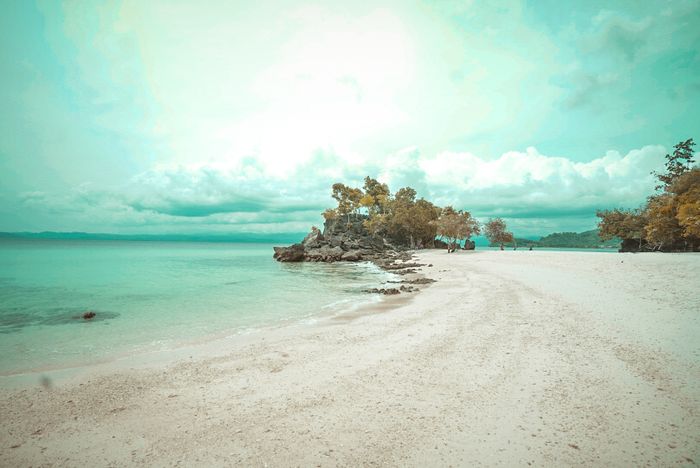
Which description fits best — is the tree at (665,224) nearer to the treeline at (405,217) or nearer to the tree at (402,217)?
the treeline at (405,217)

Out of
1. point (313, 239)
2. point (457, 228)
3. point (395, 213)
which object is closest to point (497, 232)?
point (457, 228)

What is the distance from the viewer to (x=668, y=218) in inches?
1483

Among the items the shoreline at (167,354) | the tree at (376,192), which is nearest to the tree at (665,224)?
the shoreline at (167,354)

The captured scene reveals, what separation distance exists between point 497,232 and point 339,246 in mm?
36426

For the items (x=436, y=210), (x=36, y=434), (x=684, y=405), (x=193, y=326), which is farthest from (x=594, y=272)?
(x=436, y=210)

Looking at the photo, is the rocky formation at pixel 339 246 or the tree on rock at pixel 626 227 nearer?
the tree on rock at pixel 626 227

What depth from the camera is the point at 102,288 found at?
24.2 meters

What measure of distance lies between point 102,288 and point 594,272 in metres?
36.9

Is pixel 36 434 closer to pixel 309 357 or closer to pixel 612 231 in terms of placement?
pixel 309 357

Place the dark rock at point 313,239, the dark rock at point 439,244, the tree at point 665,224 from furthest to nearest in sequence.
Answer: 1. the dark rock at point 439,244
2. the dark rock at point 313,239
3. the tree at point 665,224

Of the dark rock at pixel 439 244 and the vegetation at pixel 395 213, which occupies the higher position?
the vegetation at pixel 395 213

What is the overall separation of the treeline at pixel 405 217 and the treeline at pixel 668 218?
19.3 m

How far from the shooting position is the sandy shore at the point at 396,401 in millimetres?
3811

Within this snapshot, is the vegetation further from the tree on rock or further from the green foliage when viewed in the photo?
the tree on rock
